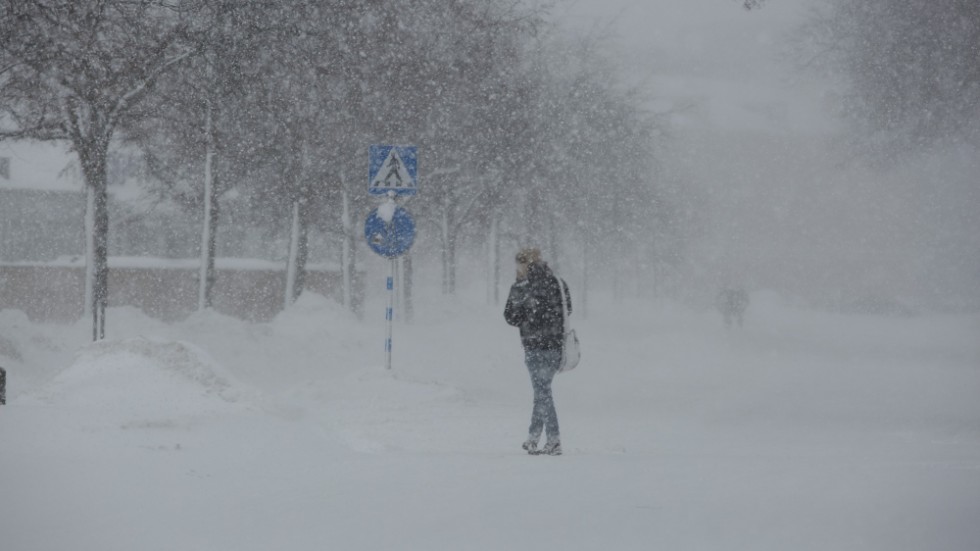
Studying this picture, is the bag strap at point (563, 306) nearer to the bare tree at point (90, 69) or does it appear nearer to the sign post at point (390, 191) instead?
the sign post at point (390, 191)

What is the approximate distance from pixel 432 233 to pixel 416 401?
25.6m

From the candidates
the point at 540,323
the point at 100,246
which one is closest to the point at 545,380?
the point at 540,323

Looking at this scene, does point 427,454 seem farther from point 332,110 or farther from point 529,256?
point 332,110

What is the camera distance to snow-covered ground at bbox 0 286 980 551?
5.44 meters

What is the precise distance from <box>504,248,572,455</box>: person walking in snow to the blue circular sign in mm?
5032

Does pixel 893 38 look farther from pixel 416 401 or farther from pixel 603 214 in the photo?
pixel 603 214

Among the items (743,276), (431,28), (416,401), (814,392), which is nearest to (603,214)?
(431,28)

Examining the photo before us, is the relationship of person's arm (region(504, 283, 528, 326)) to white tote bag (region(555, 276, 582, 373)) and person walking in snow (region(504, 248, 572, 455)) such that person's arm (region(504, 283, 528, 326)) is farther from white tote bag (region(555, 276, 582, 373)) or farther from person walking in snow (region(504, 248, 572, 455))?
white tote bag (region(555, 276, 582, 373))

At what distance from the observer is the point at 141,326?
18422 millimetres

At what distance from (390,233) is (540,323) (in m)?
5.40

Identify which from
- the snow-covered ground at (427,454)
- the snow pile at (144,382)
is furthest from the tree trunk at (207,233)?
the snow pile at (144,382)

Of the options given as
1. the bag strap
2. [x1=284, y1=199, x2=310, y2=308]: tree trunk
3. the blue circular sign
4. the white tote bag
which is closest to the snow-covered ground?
the white tote bag

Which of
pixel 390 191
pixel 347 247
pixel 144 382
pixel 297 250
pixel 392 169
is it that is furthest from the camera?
pixel 347 247

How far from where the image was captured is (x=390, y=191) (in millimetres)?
13727
